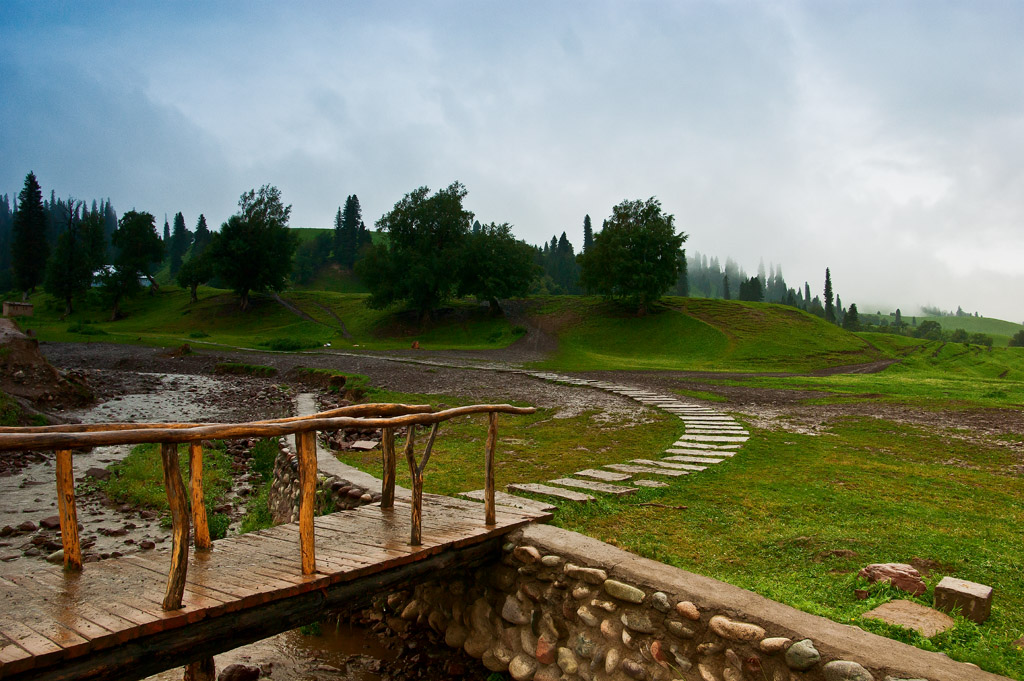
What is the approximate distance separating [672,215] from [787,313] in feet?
42.9

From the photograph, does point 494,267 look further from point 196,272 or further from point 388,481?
point 388,481

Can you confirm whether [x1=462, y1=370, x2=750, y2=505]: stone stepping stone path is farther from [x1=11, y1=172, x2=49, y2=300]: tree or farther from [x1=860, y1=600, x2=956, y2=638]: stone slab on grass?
[x1=11, y1=172, x2=49, y2=300]: tree

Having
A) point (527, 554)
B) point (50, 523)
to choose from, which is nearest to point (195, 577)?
point (527, 554)

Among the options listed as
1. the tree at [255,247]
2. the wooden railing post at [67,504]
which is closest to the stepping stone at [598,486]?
the wooden railing post at [67,504]

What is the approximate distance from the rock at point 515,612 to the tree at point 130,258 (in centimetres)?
6065

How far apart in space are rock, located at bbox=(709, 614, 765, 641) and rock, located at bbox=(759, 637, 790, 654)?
0.18ft

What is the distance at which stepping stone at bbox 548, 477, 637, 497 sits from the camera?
644 cm

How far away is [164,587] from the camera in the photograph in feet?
12.0

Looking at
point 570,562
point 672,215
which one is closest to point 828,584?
point 570,562

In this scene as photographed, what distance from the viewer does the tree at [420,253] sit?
44.8 meters

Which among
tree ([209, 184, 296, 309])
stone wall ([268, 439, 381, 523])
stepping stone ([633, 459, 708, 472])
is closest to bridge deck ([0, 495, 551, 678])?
stone wall ([268, 439, 381, 523])

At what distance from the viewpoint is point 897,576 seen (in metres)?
4.03

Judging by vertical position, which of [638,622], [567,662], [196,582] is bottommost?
[567,662]

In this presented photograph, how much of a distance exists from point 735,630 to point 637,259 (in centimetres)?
4407
